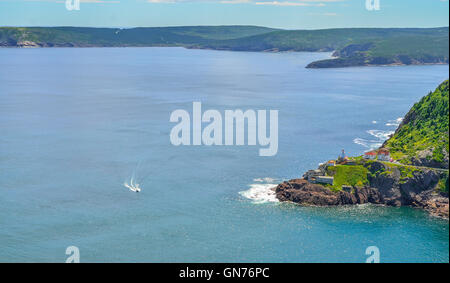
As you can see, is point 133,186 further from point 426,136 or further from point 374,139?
point 374,139

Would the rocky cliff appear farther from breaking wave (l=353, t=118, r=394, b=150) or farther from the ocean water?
breaking wave (l=353, t=118, r=394, b=150)

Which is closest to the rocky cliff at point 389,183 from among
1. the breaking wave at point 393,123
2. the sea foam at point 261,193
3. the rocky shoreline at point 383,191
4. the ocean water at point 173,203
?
the rocky shoreline at point 383,191

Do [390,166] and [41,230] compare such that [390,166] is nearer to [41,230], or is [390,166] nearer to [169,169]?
[169,169]

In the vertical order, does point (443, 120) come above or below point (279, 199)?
above

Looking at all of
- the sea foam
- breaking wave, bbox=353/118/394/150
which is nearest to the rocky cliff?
the sea foam
